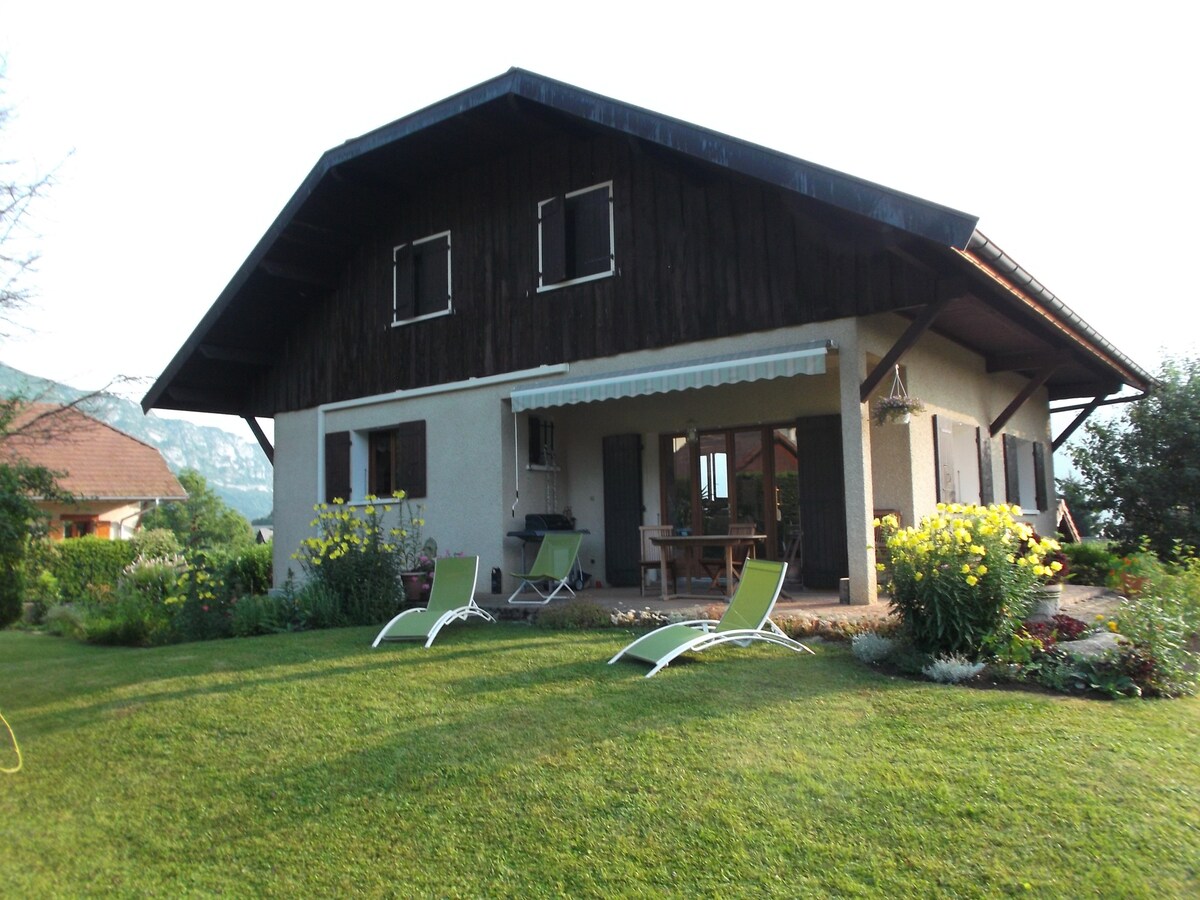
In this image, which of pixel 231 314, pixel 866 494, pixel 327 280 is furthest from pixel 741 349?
pixel 231 314

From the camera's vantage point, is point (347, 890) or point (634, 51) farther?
point (634, 51)

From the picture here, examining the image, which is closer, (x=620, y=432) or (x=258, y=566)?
(x=620, y=432)

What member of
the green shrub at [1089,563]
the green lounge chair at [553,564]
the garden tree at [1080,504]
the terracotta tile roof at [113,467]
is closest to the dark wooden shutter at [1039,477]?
the garden tree at [1080,504]

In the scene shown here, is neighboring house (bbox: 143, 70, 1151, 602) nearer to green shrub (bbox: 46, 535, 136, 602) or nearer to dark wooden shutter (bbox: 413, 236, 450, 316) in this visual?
dark wooden shutter (bbox: 413, 236, 450, 316)

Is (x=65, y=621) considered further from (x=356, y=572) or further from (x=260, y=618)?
(x=356, y=572)

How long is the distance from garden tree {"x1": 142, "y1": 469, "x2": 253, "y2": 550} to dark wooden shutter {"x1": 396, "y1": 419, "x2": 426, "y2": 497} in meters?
24.3

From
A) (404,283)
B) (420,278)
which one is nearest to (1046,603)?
(420,278)

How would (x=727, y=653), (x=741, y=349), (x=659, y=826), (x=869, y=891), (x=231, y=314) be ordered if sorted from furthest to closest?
(x=231, y=314) < (x=741, y=349) < (x=727, y=653) < (x=659, y=826) < (x=869, y=891)

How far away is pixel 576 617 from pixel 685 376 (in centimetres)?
307

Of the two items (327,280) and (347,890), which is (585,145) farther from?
(347,890)

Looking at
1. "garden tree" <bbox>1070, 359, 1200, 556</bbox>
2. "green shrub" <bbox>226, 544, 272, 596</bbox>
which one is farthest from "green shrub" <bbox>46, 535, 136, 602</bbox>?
"garden tree" <bbox>1070, 359, 1200, 556</bbox>

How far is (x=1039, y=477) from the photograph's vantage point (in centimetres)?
1720

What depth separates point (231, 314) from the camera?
48.9ft

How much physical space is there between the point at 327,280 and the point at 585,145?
217 inches
